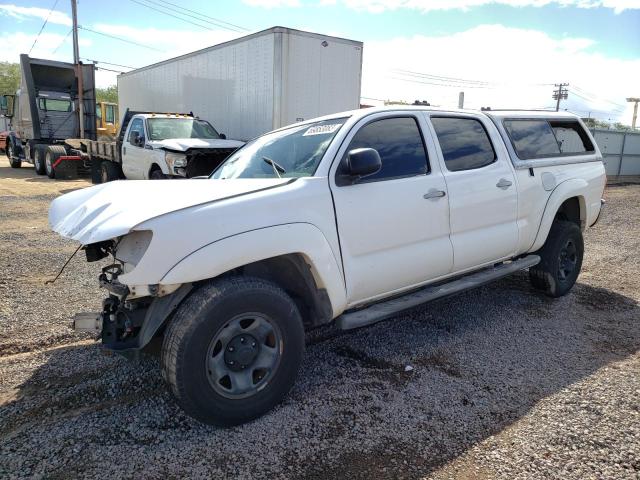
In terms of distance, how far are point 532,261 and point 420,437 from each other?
8.98 feet

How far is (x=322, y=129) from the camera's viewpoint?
12.4 ft

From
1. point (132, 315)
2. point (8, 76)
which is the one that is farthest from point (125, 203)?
point (8, 76)

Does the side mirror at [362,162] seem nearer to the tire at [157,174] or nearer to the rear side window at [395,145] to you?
the rear side window at [395,145]

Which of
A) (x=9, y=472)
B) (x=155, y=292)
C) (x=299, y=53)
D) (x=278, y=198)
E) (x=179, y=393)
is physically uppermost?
(x=299, y=53)

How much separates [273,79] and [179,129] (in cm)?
266

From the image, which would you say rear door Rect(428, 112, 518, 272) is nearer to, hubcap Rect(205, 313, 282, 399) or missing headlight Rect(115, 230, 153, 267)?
hubcap Rect(205, 313, 282, 399)

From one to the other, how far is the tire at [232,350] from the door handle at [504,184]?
2.35 m

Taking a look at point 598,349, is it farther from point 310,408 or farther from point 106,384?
point 106,384

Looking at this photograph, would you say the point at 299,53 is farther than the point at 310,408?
Yes

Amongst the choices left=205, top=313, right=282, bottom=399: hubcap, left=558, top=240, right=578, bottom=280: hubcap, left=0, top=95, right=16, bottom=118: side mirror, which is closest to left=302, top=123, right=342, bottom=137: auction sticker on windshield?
Result: left=205, top=313, right=282, bottom=399: hubcap

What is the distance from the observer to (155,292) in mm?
2734

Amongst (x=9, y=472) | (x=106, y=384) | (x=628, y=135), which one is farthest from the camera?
(x=628, y=135)

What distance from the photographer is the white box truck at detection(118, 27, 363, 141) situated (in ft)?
34.9

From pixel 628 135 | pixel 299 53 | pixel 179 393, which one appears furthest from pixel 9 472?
pixel 628 135
